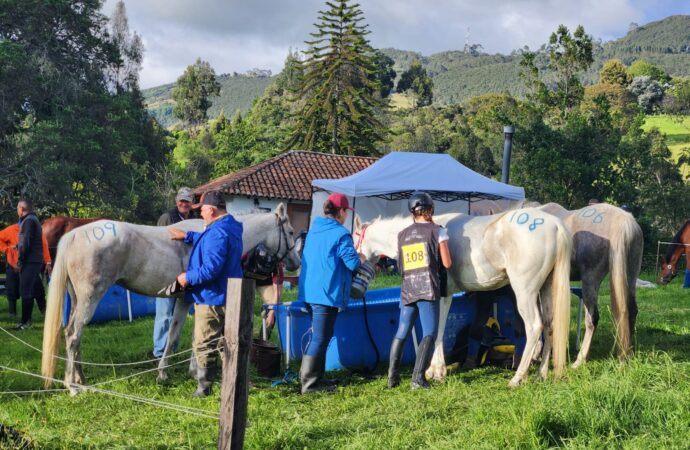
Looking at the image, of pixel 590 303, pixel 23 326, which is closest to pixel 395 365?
pixel 590 303

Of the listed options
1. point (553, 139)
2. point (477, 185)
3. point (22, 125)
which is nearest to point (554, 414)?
point (477, 185)

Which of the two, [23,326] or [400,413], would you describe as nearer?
[400,413]

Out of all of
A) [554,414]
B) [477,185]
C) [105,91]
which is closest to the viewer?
[554,414]

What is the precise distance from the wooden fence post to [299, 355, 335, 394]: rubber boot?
7.34 ft

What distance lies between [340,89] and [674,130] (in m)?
46.2

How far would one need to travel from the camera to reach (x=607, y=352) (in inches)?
320

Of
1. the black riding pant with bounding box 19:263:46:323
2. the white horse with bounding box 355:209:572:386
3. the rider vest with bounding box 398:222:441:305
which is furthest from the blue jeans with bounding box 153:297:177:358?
the black riding pant with bounding box 19:263:46:323

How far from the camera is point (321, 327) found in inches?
259

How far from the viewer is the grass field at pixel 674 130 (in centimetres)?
5709

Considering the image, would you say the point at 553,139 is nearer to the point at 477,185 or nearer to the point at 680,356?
the point at 477,185

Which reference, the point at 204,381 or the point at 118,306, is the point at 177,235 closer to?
the point at 204,381

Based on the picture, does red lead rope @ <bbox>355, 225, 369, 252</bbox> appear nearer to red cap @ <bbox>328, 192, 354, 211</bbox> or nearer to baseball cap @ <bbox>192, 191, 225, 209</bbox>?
red cap @ <bbox>328, 192, 354, 211</bbox>

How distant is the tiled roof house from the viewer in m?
30.9

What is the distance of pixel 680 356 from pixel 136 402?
19.6ft
